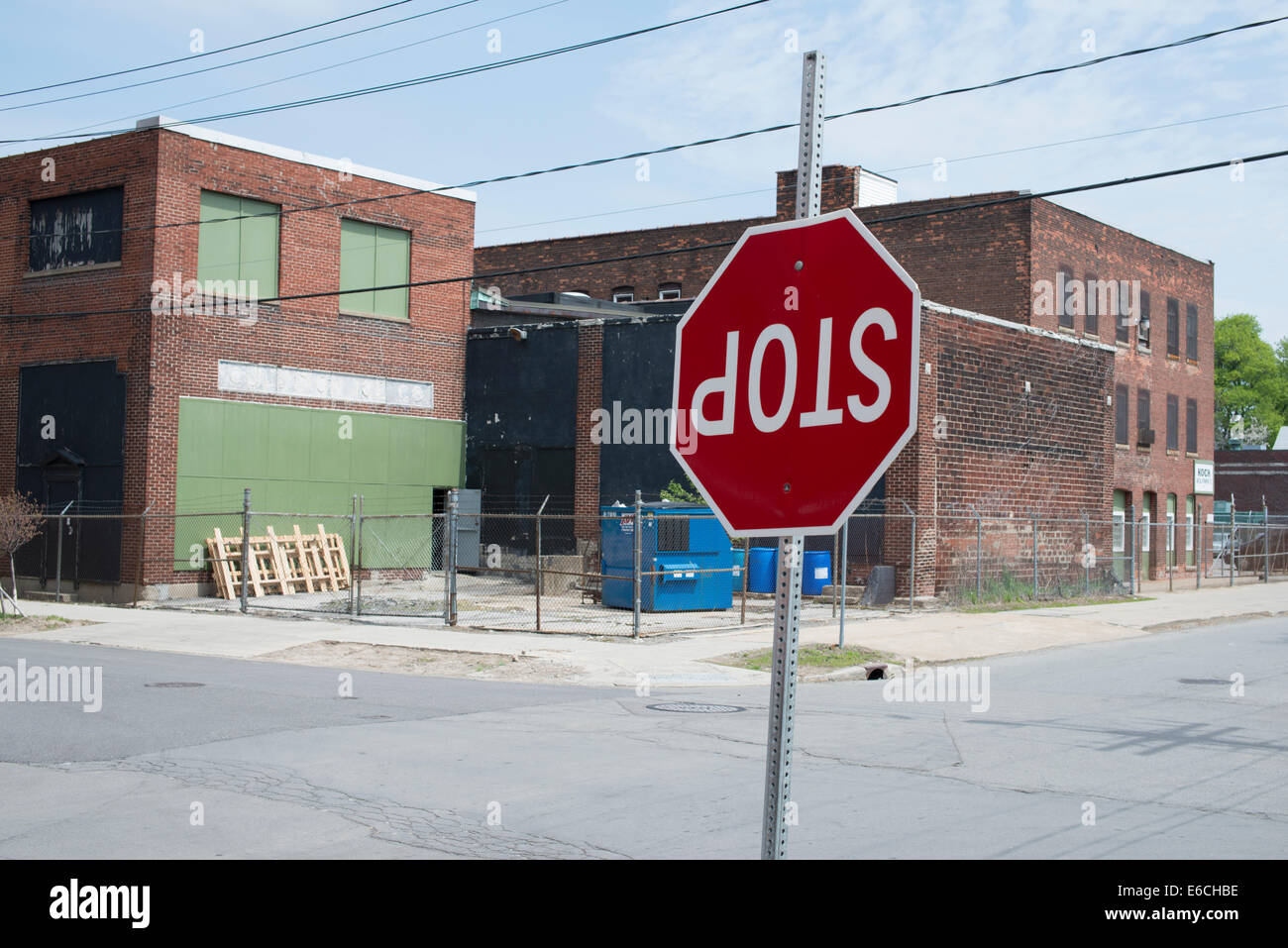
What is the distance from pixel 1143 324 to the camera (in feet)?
137

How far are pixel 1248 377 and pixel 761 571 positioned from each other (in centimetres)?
7221

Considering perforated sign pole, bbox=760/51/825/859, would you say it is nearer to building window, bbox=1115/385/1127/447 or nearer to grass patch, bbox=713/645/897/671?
grass patch, bbox=713/645/897/671

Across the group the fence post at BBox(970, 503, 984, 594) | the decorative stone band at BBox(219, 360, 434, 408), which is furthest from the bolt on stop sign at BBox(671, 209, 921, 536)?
the decorative stone band at BBox(219, 360, 434, 408)

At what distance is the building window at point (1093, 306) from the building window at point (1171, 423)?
5.99 m

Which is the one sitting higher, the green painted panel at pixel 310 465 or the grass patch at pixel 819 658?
the green painted panel at pixel 310 465

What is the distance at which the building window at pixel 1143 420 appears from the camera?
41.0m

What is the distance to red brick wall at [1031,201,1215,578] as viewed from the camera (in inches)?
1476

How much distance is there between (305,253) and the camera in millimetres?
28562

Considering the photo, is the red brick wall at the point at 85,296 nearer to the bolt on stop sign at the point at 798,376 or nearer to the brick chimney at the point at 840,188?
the brick chimney at the point at 840,188

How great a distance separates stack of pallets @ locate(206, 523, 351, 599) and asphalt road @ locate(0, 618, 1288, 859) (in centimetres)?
1198

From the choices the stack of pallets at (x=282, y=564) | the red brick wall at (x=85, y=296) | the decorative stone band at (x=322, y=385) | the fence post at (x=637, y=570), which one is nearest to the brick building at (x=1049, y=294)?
the decorative stone band at (x=322, y=385)

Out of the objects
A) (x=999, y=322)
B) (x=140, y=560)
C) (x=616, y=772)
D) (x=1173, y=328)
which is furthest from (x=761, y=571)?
(x=1173, y=328)

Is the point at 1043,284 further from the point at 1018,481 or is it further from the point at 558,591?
the point at 558,591
